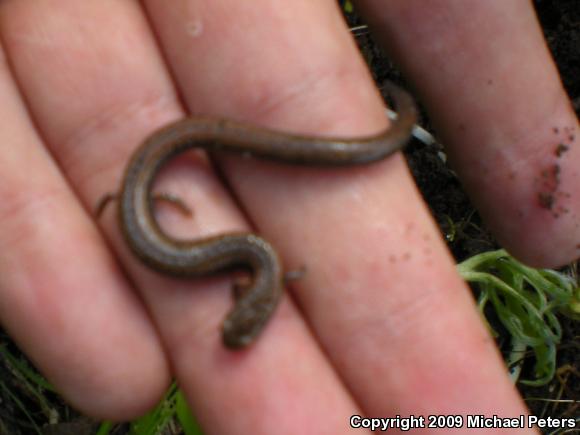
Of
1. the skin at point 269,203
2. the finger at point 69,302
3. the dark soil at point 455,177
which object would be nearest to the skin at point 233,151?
the skin at point 269,203

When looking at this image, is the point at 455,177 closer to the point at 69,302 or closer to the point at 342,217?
the point at 342,217

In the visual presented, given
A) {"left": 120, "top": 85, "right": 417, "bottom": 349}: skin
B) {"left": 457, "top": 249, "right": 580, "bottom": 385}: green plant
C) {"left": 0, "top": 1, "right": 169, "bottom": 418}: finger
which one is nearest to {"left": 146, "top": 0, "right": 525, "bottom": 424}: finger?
{"left": 120, "top": 85, "right": 417, "bottom": 349}: skin

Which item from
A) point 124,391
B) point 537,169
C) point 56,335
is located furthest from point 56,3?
point 537,169

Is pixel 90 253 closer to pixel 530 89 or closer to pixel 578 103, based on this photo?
pixel 530 89

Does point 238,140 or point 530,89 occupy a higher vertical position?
point 238,140

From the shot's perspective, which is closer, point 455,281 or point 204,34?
point 455,281

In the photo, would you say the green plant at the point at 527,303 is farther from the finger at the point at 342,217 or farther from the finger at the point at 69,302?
the finger at the point at 69,302
